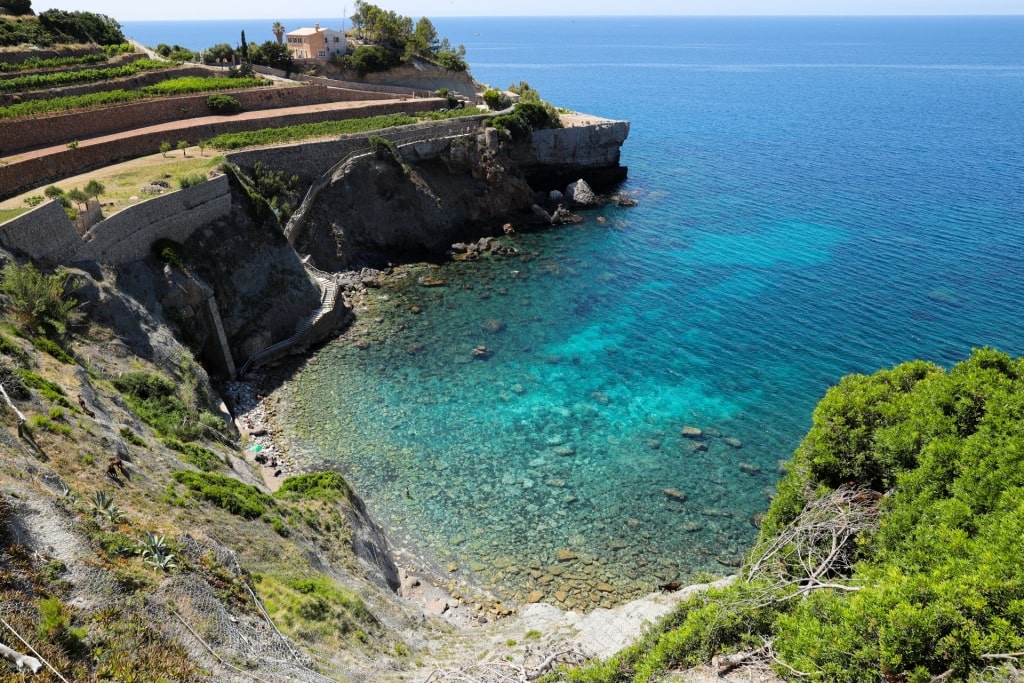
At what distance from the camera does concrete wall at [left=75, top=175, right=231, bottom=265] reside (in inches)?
1344

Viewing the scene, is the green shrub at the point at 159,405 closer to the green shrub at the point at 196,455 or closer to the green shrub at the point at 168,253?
the green shrub at the point at 196,455

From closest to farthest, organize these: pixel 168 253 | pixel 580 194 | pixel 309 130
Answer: pixel 168 253
pixel 309 130
pixel 580 194

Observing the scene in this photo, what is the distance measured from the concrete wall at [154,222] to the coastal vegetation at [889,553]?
32.6 metres

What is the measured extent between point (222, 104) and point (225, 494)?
5056 centimetres

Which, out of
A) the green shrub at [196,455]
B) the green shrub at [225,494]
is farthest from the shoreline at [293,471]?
the green shrub at [225,494]

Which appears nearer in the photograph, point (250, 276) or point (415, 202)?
point (250, 276)

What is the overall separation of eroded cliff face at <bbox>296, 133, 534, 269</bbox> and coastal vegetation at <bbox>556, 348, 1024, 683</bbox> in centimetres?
4444

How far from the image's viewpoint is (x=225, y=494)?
2162 centimetres

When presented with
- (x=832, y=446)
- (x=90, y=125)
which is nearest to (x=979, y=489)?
(x=832, y=446)

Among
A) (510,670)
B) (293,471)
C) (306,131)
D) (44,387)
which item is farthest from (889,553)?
(306,131)

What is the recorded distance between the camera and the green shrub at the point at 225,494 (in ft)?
69.6

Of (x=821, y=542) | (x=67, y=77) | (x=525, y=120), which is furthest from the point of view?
(x=525, y=120)

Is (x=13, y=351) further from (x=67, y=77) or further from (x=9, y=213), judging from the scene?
(x=67, y=77)

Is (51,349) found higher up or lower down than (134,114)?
lower down
